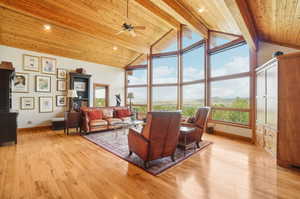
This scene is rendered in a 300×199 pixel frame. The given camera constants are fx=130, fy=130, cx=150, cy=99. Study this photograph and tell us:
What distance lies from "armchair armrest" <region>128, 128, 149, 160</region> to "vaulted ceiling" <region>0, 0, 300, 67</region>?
2.73 meters

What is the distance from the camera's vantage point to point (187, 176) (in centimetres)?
214

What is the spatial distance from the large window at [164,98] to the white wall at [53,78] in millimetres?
2307

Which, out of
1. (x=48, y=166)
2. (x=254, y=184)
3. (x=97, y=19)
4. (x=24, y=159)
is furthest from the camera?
(x=97, y=19)

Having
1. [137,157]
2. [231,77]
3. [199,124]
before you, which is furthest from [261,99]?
[137,157]

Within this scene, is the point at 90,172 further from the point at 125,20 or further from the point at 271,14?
the point at 125,20

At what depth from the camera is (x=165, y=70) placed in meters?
6.76

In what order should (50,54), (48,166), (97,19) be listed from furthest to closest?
(50,54)
(97,19)
(48,166)

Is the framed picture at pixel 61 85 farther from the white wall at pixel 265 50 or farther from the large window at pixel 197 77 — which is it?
the white wall at pixel 265 50

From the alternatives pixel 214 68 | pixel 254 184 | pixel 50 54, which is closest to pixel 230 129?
pixel 214 68

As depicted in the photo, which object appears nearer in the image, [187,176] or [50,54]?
[187,176]

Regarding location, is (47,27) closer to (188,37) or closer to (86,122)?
(86,122)

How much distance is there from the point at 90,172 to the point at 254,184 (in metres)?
2.60

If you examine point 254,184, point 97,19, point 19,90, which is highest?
point 97,19

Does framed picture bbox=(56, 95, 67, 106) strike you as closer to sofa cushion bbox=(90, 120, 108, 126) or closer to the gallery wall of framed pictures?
the gallery wall of framed pictures
